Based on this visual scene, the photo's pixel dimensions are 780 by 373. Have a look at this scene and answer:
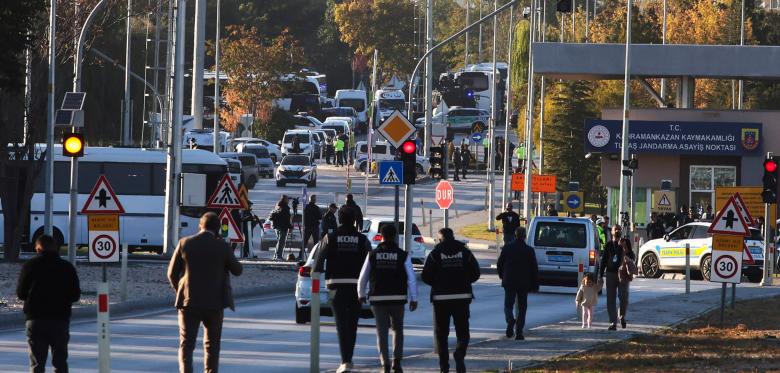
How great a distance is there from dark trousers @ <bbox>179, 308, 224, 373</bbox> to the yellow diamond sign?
10780mm

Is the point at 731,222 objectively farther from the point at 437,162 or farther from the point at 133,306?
the point at 133,306

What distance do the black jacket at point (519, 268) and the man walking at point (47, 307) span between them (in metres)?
8.45

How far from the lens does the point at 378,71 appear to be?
123812 mm

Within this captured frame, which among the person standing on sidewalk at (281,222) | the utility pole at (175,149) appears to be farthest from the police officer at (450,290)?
the person standing on sidewalk at (281,222)

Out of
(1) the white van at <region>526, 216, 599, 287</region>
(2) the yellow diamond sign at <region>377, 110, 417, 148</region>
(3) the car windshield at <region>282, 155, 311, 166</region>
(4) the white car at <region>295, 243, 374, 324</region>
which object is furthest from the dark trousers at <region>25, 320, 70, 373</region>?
(3) the car windshield at <region>282, 155, 311, 166</region>

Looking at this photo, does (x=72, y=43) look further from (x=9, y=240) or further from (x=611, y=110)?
(x=611, y=110)

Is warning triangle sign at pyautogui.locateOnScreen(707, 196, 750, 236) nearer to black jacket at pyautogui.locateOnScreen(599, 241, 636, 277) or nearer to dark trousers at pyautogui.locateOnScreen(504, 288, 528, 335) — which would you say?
black jacket at pyautogui.locateOnScreen(599, 241, 636, 277)

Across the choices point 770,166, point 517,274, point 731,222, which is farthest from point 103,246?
point 770,166

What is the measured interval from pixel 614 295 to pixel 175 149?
15948 millimetres

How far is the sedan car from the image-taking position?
6956 centimetres

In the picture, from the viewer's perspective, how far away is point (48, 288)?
13.6 m

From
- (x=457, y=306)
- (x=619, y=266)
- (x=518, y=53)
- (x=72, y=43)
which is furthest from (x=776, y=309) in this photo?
(x=518, y=53)

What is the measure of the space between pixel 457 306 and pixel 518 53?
90.4 meters

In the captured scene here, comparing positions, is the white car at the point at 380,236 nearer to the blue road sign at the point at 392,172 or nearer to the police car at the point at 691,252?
the police car at the point at 691,252
